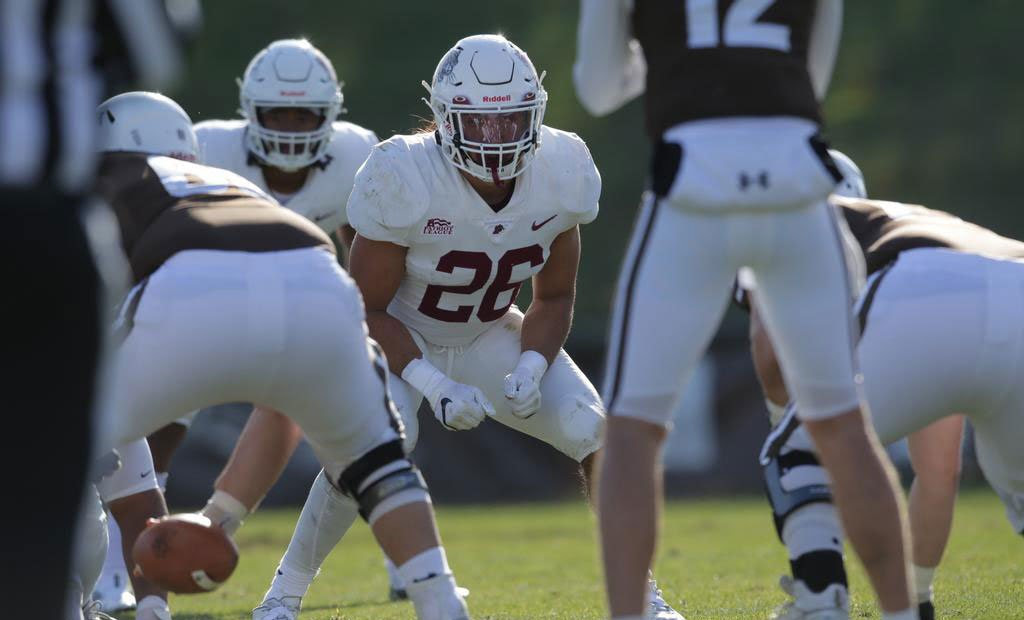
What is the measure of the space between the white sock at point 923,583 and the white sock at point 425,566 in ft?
5.41

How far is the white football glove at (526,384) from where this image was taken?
4.69m

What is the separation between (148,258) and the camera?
353cm

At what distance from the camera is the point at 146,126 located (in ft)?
15.1

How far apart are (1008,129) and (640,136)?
4.10 m

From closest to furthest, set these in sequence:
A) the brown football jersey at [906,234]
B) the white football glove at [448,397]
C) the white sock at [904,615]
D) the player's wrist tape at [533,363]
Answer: the white sock at [904,615]
the brown football jersey at [906,234]
the white football glove at [448,397]
the player's wrist tape at [533,363]

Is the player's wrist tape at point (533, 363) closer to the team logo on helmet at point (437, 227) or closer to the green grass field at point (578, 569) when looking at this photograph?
the team logo on helmet at point (437, 227)

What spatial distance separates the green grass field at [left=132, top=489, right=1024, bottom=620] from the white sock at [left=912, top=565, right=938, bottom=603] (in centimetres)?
14

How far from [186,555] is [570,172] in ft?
6.10

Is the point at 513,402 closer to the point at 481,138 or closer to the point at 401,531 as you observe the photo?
the point at 481,138

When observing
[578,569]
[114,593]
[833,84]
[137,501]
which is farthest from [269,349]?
[833,84]

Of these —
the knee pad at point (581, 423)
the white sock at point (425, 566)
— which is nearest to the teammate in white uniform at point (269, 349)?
the white sock at point (425, 566)

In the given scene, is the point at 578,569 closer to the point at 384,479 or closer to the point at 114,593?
the point at 114,593

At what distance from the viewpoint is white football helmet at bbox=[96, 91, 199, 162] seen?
4500mm

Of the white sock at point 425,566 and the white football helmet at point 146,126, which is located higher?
the white football helmet at point 146,126
